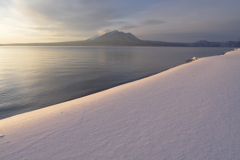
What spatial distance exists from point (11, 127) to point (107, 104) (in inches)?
101

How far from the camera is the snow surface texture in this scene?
7.47 ft

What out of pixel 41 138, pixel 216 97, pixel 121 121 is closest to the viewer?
pixel 41 138

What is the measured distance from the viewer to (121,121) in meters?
3.25

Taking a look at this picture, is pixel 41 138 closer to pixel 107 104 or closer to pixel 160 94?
pixel 107 104

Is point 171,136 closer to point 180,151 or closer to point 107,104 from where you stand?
point 180,151

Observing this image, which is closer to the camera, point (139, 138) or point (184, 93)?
point (139, 138)

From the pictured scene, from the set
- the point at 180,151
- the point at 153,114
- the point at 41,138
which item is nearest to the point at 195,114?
the point at 153,114

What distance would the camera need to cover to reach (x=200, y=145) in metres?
2.33

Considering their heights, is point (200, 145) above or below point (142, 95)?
below

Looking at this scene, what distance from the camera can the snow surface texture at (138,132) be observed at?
2277 millimetres

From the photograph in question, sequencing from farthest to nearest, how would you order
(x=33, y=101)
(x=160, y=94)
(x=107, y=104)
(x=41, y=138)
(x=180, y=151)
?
(x=33, y=101) < (x=160, y=94) < (x=107, y=104) < (x=41, y=138) < (x=180, y=151)

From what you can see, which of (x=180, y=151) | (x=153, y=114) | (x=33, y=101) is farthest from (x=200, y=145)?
(x=33, y=101)

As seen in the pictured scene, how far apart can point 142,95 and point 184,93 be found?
4.64 ft

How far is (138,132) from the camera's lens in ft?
9.14
